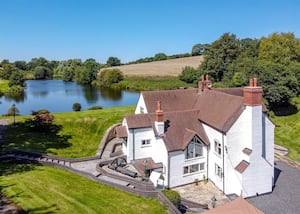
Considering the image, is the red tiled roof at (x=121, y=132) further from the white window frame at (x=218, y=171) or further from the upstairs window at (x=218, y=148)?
the white window frame at (x=218, y=171)

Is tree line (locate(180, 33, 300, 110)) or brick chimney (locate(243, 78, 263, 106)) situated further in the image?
tree line (locate(180, 33, 300, 110))

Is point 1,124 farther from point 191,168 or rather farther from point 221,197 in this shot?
point 221,197

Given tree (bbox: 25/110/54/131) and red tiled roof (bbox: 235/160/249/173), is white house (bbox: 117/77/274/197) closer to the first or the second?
red tiled roof (bbox: 235/160/249/173)

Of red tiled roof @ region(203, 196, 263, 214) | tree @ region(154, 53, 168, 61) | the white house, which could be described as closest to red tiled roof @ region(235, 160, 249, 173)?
the white house

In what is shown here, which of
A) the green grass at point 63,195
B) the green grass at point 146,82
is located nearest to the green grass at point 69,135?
the green grass at point 63,195

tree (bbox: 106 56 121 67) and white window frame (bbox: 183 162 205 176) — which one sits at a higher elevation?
tree (bbox: 106 56 121 67)

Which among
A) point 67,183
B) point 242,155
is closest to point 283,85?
point 242,155
